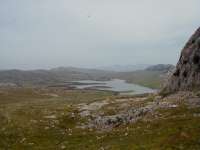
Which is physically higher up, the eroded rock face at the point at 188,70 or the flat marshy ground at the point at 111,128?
the eroded rock face at the point at 188,70

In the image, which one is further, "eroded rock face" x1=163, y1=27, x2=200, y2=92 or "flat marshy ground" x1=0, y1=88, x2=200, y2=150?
"eroded rock face" x1=163, y1=27, x2=200, y2=92

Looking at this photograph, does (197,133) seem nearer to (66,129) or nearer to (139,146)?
(139,146)

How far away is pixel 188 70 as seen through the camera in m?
72.1

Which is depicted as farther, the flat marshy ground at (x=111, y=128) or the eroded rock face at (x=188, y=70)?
the eroded rock face at (x=188, y=70)

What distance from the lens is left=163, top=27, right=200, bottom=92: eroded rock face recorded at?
69500mm

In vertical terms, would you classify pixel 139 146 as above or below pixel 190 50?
below

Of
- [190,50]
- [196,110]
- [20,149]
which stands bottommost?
[20,149]

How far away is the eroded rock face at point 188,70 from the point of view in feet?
228

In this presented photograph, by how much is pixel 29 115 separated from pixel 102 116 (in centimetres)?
1477

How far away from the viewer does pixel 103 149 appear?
36.7 metres

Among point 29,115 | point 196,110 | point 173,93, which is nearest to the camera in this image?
point 196,110

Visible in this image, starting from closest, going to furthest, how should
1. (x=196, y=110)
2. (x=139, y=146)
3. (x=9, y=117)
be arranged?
(x=139, y=146) < (x=196, y=110) < (x=9, y=117)

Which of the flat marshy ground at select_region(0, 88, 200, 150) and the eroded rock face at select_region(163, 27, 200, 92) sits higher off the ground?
the eroded rock face at select_region(163, 27, 200, 92)

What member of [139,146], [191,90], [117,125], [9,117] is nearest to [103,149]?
[139,146]
